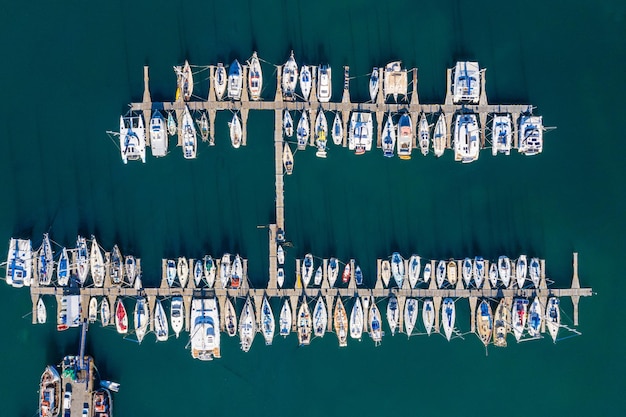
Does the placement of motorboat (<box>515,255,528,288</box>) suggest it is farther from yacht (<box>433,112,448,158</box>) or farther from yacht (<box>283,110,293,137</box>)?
yacht (<box>283,110,293,137</box>)

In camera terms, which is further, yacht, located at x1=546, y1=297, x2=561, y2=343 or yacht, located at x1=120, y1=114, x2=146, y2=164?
yacht, located at x1=546, y1=297, x2=561, y2=343

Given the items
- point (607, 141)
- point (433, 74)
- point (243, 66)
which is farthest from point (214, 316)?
point (607, 141)

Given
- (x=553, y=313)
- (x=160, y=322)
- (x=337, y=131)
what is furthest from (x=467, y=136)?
(x=160, y=322)

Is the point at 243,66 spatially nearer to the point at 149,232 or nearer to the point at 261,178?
the point at 261,178

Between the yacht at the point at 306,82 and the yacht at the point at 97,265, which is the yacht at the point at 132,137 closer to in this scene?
the yacht at the point at 97,265

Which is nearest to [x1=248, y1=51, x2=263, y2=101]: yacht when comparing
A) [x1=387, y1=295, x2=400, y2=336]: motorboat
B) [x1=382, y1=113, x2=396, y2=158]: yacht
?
[x1=382, y1=113, x2=396, y2=158]: yacht
